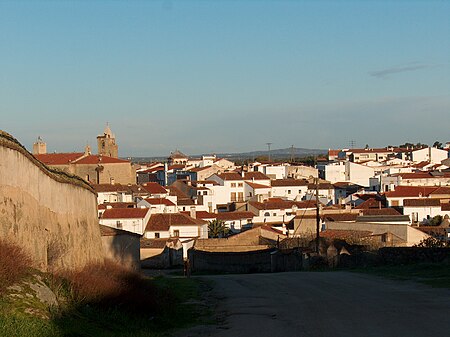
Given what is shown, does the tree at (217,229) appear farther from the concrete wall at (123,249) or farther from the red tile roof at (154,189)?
the concrete wall at (123,249)

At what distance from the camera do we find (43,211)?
1703 centimetres

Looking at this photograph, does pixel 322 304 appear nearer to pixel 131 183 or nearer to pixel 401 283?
pixel 401 283

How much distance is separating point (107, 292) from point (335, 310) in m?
4.57

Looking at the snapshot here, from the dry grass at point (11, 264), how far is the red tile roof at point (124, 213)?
5691cm

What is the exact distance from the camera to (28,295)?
1249 cm

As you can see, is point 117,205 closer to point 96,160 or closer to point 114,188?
point 114,188

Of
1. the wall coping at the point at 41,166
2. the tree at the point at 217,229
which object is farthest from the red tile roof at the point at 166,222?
the wall coping at the point at 41,166

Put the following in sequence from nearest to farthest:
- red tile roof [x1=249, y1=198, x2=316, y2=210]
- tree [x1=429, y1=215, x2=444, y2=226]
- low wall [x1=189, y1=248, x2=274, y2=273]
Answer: low wall [x1=189, y1=248, x2=274, y2=273] → tree [x1=429, y1=215, x2=444, y2=226] → red tile roof [x1=249, y1=198, x2=316, y2=210]

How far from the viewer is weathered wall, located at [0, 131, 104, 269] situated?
15.0m

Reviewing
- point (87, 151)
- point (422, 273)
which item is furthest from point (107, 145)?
point (422, 273)

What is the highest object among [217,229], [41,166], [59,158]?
[41,166]

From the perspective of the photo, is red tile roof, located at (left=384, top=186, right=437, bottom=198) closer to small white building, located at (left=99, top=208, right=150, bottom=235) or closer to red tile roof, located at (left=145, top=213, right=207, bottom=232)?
red tile roof, located at (left=145, top=213, right=207, bottom=232)

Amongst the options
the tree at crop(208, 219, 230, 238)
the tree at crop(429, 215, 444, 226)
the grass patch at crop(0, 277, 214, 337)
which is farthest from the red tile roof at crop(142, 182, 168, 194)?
the grass patch at crop(0, 277, 214, 337)

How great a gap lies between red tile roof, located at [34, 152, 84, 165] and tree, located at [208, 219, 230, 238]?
84.8ft
